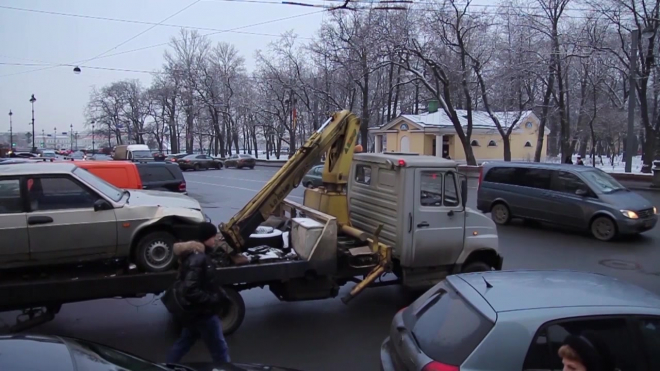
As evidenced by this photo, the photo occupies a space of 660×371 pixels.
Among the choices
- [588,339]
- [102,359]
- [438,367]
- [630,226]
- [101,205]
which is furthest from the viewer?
[630,226]

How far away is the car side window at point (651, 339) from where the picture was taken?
318cm

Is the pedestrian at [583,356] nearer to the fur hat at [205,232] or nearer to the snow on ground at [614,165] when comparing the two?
the fur hat at [205,232]

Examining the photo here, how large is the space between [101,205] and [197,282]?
2.36m

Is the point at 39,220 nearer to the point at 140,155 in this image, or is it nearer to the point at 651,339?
the point at 651,339

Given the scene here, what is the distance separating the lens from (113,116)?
296 feet

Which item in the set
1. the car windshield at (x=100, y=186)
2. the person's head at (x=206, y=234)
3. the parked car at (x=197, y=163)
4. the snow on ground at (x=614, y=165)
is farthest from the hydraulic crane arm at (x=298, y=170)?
the parked car at (x=197, y=163)

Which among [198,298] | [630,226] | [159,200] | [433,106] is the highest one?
[433,106]

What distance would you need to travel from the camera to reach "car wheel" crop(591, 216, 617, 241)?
1263 centimetres

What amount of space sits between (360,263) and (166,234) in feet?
8.15

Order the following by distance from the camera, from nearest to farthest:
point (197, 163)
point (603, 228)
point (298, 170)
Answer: point (298, 170), point (603, 228), point (197, 163)

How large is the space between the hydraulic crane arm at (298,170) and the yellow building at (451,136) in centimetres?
4097

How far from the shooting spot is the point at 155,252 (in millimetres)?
6453

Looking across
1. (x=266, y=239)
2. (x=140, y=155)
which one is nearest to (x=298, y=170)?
(x=266, y=239)

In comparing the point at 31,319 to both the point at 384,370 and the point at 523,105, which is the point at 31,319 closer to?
the point at 384,370
